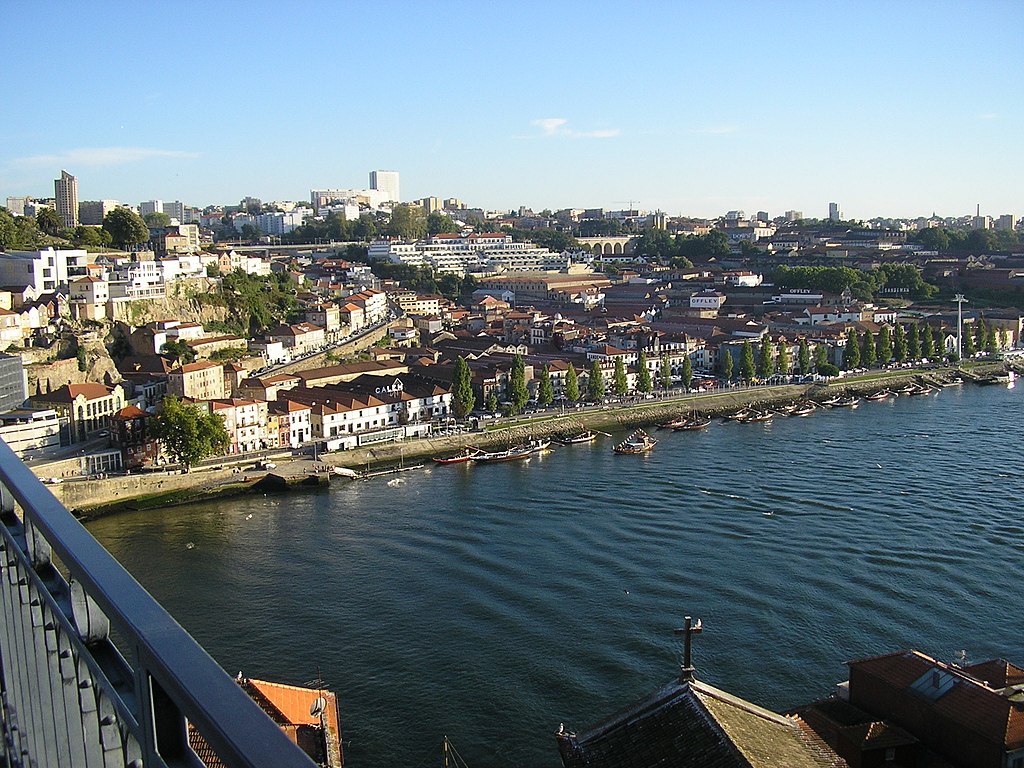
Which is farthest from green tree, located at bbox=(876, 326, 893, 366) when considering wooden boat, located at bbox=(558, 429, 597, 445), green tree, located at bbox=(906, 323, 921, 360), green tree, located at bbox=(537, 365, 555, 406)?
wooden boat, located at bbox=(558, 429, 597, 445)

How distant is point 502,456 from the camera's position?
28.7 feet

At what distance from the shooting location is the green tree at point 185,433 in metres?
7.63

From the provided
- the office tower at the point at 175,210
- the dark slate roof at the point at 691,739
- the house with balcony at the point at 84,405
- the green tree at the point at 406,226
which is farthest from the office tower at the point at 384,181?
the dark slate roof at the point at 691,739

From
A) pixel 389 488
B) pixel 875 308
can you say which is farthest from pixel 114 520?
pixel 875 308

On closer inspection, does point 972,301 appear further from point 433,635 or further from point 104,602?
point 104,602

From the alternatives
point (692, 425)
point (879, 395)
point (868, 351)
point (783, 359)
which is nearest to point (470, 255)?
point (868, 351)

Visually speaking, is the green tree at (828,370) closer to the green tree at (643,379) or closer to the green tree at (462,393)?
the green tree at (643,379)

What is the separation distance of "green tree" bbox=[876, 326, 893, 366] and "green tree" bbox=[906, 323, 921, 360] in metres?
0.40

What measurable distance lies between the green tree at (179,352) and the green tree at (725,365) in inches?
269

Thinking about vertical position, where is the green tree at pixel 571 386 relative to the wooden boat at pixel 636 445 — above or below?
above

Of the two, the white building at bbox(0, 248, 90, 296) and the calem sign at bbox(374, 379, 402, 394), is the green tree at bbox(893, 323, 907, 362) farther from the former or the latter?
the white building at bbox(0, 248, 90, 296)

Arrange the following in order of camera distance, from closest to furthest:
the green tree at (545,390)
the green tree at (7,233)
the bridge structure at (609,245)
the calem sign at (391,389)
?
the calem sign at (391,389) → the green tree at (545,390) → the green tree at (7,233) → the bridge structure at (609,245)

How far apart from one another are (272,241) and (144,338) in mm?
15211

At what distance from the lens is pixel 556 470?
8281 mm
